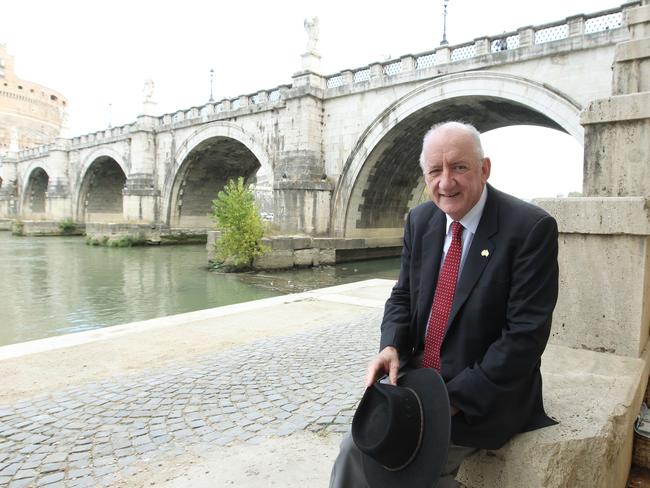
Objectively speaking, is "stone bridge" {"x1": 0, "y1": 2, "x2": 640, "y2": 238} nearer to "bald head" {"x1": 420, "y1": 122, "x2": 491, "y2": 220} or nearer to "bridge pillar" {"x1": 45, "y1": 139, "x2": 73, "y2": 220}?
"bald head" {"x1": 420, "y1": 122, "x2": 491, "y2": 220}

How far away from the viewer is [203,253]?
70.0 feet

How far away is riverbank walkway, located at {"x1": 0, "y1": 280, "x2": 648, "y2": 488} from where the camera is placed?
1535 millimetres

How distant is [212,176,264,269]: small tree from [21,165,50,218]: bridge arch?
37530 mm

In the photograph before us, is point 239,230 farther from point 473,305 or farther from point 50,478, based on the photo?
point 473,305

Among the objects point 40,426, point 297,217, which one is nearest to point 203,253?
point 297,217

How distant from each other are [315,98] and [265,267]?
754 centimetres

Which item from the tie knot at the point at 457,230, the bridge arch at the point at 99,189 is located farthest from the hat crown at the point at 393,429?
the bridge arch at the point at 99,189

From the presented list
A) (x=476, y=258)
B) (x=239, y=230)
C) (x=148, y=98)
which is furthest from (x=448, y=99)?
(x=148, y=98)

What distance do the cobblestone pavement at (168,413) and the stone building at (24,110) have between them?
7241 centimetres

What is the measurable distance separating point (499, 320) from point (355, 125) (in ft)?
54.4

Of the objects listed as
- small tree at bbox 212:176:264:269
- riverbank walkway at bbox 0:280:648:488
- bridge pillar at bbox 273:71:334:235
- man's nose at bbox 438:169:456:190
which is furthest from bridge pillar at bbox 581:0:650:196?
bridge pillar at bbox 273:71:334:235

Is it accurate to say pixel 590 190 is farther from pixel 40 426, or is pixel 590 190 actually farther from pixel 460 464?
pixel 40 426

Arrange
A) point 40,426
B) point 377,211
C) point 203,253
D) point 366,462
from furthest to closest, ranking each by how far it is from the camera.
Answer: point 203,253, point 377,211, point 40,426, point 366,462

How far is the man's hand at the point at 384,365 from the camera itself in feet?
5.57
